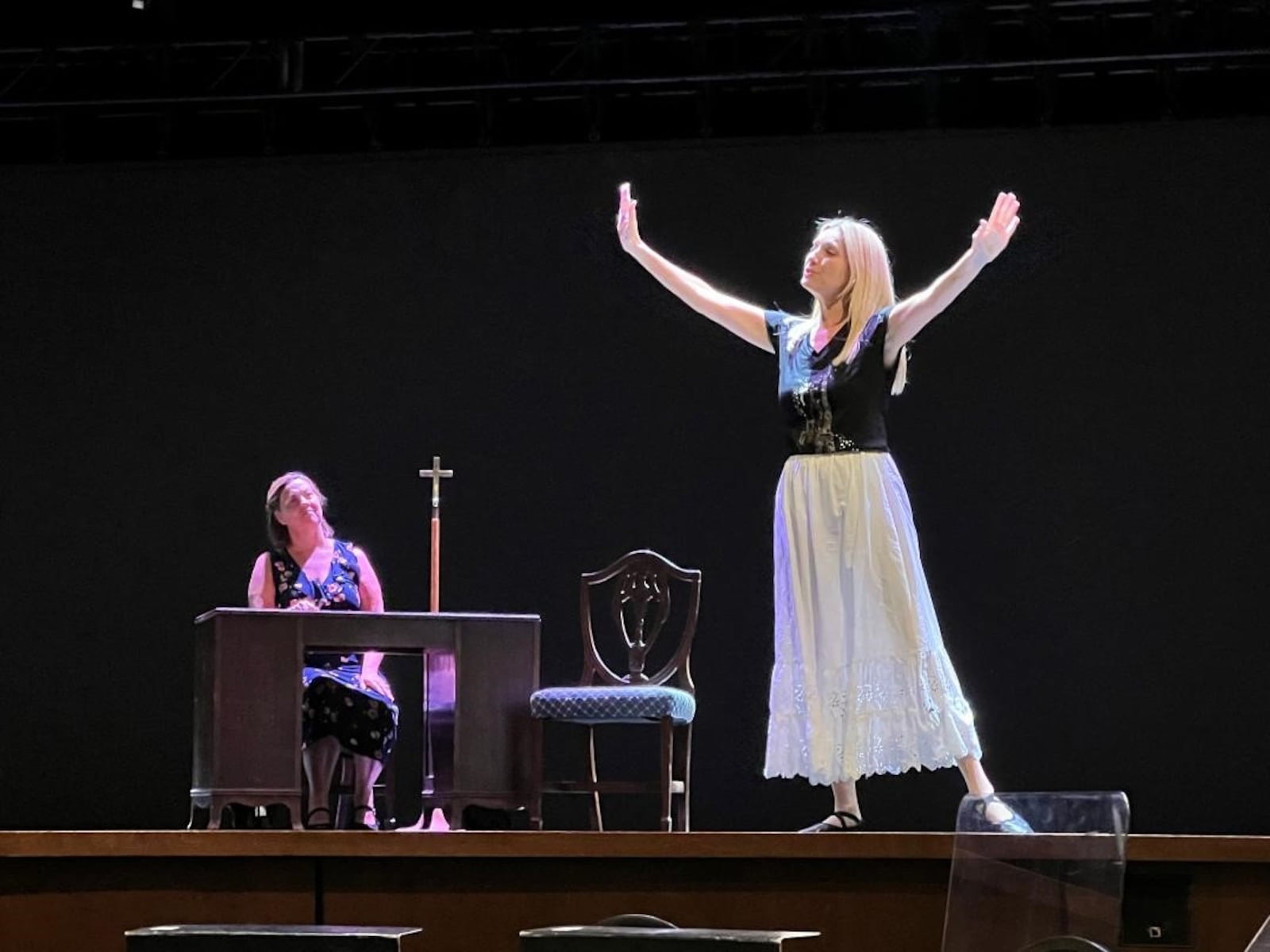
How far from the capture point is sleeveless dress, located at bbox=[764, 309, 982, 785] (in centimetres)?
428

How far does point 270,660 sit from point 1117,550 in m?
3.35

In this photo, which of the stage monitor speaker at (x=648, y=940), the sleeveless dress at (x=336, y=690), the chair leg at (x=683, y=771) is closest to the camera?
the stage monitor speaker at (x=648, y=940)

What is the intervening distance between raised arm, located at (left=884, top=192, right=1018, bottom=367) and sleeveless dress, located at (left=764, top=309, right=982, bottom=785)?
0.04 meters

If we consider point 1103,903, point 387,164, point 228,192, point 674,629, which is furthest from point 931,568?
point 1103,903

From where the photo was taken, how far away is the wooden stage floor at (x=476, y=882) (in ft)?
11.6

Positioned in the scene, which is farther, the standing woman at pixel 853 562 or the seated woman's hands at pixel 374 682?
the seated woman's hands at pixel 374 682

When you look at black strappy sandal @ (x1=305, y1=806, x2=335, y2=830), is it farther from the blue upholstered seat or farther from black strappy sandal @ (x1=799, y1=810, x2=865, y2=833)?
black strappy sandal @ (x1=799, y1=810, x2=865, y2=833)

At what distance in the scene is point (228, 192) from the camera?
725 cm

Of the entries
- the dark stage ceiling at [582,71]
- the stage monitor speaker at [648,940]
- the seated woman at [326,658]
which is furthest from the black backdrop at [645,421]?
the stage monitor speaker at [648,940]

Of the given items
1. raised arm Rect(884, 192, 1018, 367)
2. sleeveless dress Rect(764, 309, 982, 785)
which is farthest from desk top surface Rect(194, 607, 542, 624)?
raised arm Rect(884, 192, 1018, 367)

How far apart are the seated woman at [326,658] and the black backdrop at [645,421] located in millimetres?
1567

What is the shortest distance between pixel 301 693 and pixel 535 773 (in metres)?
→ 0.63

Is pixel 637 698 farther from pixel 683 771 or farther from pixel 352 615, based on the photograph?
pixel 352 615

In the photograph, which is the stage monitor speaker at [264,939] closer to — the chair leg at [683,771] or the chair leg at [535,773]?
the chair leg at [535,773]
